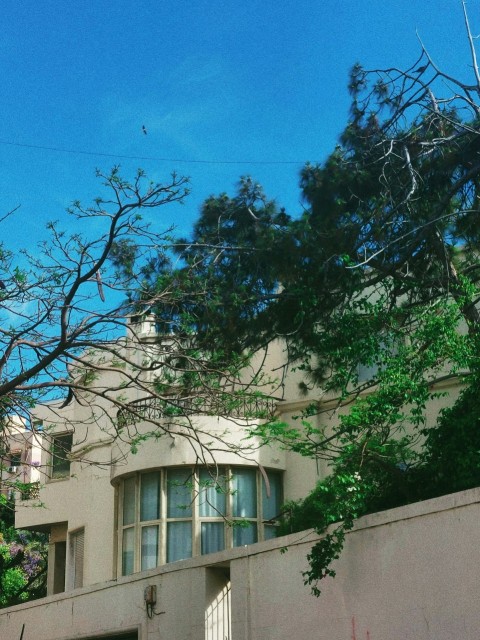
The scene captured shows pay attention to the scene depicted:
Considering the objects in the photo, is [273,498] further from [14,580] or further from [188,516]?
[14,580]

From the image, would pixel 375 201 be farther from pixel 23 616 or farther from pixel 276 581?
pixel 23 616

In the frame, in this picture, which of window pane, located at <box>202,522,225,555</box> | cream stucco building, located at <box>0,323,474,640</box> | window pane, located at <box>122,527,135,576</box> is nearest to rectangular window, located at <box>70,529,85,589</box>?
cream stucco building, located at <box>0,323,474,640</box>

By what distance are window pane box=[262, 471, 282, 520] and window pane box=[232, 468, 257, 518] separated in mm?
209

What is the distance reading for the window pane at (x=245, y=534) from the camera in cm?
1900

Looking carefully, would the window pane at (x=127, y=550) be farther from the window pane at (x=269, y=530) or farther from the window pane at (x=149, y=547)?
the window pane at (x=269, y=530)

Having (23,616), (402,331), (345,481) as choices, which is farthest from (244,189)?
(23,616)

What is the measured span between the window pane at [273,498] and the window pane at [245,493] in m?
0.21

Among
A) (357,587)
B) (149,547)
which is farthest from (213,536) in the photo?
(357,587)

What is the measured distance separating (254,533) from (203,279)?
24.3 ft

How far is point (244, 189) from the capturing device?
48.1ft

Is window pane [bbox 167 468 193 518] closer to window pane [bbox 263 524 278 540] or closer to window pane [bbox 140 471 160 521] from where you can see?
window pane [bbox 140 471 160 521]

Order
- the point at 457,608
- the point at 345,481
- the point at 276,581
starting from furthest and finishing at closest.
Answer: the point at 276,581, the point at 345,481, the point at 457,608

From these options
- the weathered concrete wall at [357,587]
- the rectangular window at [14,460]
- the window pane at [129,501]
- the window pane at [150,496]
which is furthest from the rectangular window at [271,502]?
the rectangular window at [14,460]

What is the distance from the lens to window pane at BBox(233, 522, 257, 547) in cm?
1900
